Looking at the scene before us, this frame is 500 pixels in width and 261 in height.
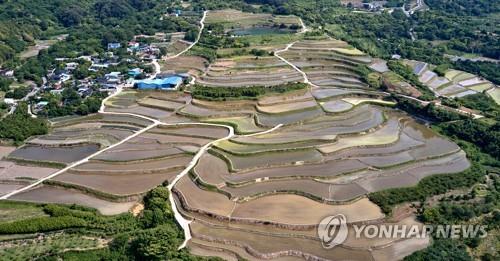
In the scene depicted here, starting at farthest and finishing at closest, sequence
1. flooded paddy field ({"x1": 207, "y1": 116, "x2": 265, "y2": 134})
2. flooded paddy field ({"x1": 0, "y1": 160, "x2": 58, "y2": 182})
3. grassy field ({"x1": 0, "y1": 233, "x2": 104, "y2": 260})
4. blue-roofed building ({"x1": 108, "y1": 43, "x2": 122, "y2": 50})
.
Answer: blue-roofed building ({"x1": 108, "y1": 43, "x2": 122, "y2": 50}) → flooded paddy field ({"x1": 207, "y1": 116, "x2": 265, "y2": 134}) → flooded paddy field ({"x1": 0, "y1": 160, "x2": 58, "y2": 182}) → grassy field ({"x1": 0, "y1": 233, "x2": 104, "y2": 260})

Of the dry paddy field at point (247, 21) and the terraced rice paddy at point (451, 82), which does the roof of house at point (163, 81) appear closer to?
the dry paddy field at point (247, 21)

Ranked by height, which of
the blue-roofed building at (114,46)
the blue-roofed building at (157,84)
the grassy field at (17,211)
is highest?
the blue-roofed building at (114,46)

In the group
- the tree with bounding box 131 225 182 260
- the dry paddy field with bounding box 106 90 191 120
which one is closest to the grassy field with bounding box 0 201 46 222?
the tree with bounding box 131 225 182 260

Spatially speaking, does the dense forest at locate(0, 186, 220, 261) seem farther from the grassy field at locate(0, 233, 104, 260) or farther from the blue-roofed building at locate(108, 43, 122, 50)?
the blue-roofed building at locate(108, 43, 122, 50)

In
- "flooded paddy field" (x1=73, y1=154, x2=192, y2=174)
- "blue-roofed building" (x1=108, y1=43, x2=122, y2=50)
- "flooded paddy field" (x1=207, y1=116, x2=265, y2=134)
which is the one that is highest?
"blue-roofed building" (x1=108, y1=43, x2=122, y2=50)

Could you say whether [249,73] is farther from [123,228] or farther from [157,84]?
[123,228]

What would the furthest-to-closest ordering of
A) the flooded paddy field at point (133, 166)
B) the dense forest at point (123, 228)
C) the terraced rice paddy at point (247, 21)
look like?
the terraced rice paddy at point (247, 21), the flooded paddy field at point (133, 166), the dense forest at point (123, 228)

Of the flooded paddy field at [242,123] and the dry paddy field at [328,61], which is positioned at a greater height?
the dry paddy field at [328,61]

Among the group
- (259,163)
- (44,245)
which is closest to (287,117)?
(259,163)

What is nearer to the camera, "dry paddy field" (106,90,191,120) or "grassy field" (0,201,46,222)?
"grassy field" (0,201,46,222)

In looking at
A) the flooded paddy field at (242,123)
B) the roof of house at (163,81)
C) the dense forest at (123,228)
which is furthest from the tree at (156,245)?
the roof of house at (163,81)

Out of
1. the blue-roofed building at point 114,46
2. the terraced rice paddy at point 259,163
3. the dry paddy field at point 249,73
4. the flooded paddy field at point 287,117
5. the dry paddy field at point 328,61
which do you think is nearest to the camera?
the terraced rice paddy at point 259,163

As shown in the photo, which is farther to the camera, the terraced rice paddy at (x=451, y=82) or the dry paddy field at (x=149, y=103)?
the terraced rice paddy at (x=451, y=82)
